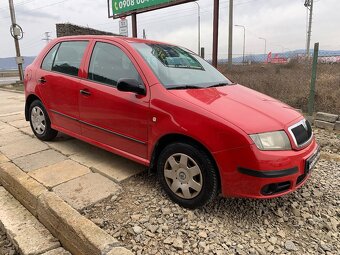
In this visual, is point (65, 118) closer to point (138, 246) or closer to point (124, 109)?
point (124, 109)

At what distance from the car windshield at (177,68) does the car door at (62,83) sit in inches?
38.9

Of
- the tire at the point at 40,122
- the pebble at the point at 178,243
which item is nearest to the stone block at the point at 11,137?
the tire at the point at 40,122

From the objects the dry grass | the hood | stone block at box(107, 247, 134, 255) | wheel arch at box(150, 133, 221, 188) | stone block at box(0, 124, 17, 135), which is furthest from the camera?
the dry grass

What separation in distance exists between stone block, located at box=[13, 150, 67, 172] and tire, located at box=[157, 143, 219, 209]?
1.71m

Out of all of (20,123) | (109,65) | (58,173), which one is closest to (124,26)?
(20,123)

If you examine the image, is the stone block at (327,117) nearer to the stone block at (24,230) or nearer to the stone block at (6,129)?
the stone block at (24,230)

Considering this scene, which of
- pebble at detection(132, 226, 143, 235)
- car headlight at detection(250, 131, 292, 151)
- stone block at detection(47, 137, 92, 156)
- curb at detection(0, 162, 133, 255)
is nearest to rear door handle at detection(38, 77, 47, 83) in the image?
stone block at detection(47, 137, 92, 156)

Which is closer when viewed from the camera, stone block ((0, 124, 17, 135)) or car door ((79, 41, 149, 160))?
car door ((79, 41, 149, 160))

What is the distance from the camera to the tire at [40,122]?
441 cm

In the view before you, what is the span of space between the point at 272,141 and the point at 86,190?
1.93m

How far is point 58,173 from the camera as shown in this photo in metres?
3.44

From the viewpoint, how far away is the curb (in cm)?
219

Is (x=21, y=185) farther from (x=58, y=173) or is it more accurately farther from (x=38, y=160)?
(x=38, y=160)

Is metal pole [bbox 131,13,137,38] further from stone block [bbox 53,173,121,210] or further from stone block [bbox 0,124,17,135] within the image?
stone block [bbox 53,173,121,210]
